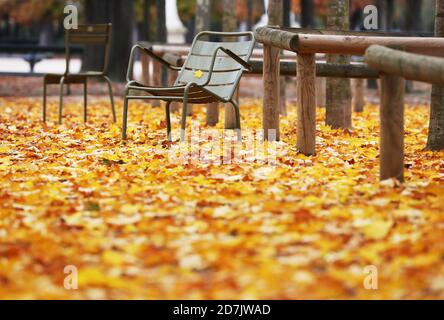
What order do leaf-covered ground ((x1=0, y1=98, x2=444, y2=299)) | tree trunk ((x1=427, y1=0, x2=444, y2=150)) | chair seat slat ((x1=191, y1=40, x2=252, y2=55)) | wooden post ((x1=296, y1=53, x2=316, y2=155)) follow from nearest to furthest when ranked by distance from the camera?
leaf-covered ground ((x1=0, y1=98, x2=444, y2=299)) < wooden post ((x1=296, y1=53, x2=316, y2=155)) < tree trunk ((x1=427, y1=0, x2=444, y2=150)) < chair seat slat ((x1=191, y1=40, x2=252, y2=55))

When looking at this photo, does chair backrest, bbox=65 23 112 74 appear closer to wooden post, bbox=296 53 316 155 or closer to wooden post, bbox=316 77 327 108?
wooden post, bbox=316 77 327 108

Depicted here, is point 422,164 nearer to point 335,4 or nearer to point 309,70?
point 309,70

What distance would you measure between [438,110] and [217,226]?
12.4 ft

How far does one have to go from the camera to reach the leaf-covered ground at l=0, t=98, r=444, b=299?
14.6 ft

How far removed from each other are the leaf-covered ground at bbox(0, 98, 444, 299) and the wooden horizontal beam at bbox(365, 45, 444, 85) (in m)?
0.75

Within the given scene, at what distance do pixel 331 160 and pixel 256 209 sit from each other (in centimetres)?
235

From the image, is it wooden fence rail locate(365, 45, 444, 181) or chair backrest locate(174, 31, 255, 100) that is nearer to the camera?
wooden fence rail locate(365, 45, 444, 181)

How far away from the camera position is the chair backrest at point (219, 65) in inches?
368

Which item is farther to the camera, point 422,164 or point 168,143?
point 168,143

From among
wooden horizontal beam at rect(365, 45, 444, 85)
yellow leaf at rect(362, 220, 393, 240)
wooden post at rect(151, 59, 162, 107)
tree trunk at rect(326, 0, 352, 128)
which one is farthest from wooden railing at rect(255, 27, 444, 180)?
wooden post at rect(151, 59, 162, 107)

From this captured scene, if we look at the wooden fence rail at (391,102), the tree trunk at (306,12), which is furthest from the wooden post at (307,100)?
the tree trunk at (306,12)

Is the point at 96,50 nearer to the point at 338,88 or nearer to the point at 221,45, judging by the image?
the point at 338,88

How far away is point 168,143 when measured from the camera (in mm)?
9211
